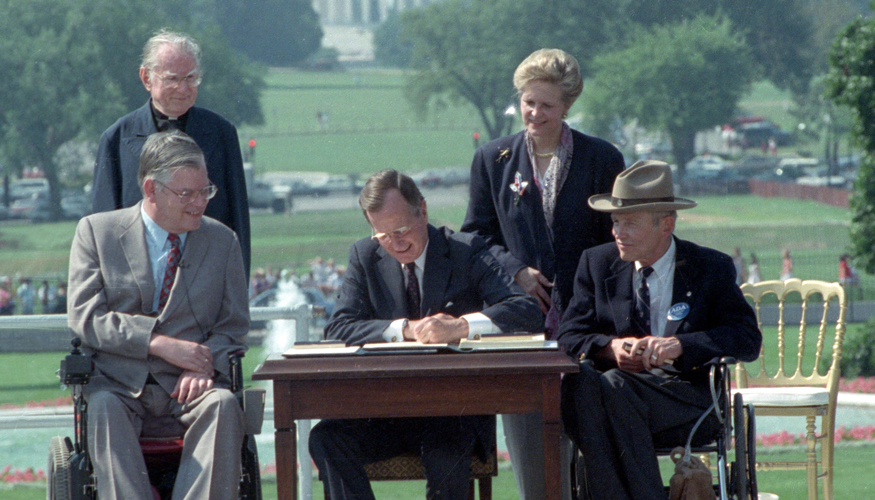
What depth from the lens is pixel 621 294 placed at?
10.2 ft

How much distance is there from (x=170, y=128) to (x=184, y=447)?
1121 mm

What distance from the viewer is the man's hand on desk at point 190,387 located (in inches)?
113

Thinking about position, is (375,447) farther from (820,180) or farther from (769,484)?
(820,180)

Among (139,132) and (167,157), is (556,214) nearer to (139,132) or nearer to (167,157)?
(167,157)

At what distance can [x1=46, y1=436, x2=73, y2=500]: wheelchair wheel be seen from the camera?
275 cm

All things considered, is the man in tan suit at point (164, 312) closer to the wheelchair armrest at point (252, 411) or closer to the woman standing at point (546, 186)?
the wheelchair armrest at point (252, 411)

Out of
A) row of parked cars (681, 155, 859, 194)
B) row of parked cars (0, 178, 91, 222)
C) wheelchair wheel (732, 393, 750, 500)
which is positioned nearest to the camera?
wheelchair wheel (732, 393, 750, 500)

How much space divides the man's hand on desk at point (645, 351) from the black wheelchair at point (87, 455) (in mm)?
989

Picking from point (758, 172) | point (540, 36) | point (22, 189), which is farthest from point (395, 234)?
point (758, 172)

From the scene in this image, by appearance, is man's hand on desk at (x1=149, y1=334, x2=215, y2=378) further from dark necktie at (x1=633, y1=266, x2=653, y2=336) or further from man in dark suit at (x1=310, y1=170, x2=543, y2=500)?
dark necktie at (x1=633, y1=266, x2=653, y2=336)

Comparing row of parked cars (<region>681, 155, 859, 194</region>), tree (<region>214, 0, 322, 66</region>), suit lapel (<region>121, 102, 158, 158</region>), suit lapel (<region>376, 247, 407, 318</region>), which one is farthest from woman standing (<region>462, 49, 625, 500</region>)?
row of parked cars (<region>681, 155, 859, 194</region>)

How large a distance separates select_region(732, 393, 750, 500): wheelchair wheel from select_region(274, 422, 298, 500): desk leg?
1152 mm

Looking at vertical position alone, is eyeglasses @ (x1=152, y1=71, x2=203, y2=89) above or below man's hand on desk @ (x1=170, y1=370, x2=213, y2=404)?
above

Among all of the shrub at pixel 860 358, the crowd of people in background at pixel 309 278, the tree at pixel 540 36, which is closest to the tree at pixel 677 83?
the tree at pixel 540 36
